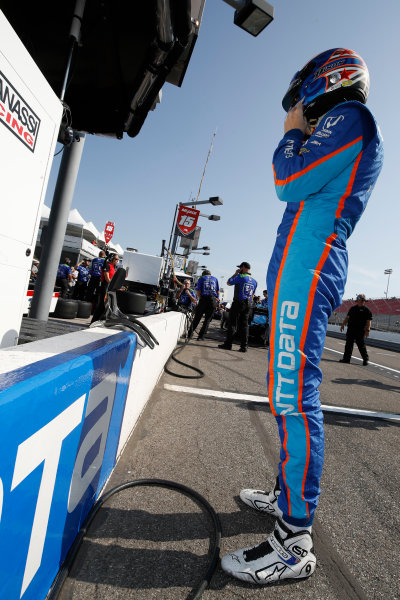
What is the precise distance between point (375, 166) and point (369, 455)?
234 centimetres

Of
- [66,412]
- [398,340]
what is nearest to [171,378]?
[66,412]

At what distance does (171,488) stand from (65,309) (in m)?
5.97

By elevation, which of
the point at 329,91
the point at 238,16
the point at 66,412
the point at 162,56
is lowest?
the point at 66,412

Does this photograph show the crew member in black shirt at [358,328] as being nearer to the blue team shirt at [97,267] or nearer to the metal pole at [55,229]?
the metal pole at [55,229]

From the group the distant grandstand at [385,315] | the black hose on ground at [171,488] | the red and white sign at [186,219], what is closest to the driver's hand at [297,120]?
the black hose on ground at [171,488]

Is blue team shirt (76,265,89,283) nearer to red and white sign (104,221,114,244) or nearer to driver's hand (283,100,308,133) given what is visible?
red and white sign (104,221,114,244)

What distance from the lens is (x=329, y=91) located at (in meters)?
1.47

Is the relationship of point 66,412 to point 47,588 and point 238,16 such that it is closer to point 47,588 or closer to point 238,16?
point 47,588

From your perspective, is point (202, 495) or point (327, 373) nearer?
point (202, 495)

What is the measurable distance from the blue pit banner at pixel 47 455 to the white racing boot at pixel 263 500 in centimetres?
86

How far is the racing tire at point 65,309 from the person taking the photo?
6812 millimetres

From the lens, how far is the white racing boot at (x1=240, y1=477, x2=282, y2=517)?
1.66m

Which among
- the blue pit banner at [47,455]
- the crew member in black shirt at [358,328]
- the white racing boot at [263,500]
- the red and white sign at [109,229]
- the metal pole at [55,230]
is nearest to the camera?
the blue pit banner at [47,455]

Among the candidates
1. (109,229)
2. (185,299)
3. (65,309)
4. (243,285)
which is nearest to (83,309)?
(65,309)
